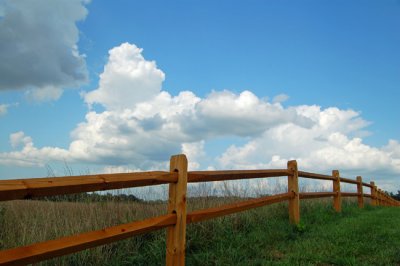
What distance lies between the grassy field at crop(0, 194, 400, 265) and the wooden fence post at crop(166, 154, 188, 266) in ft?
3.07

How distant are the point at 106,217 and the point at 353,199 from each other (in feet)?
44.1

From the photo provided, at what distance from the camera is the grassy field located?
561cm

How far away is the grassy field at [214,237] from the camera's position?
18.4 ft

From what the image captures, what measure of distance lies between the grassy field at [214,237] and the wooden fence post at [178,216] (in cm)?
93

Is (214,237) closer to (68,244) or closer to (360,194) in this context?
(68,244)

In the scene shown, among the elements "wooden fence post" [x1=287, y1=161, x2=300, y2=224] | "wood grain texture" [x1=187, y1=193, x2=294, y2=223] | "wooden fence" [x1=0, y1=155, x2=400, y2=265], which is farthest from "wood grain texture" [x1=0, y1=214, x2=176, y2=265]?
"wooden fence post" [x1=287, y1=161, x2=300, y2=224]

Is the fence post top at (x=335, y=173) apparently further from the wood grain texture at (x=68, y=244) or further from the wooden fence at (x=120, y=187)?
the wood grain texture at (x=68, y=244)

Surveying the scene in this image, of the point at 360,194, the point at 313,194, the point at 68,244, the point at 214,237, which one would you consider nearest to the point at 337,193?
the point at 313,194

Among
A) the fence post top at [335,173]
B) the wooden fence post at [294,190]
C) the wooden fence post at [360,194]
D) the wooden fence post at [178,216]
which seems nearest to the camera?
the wooden fence post at [178,216]

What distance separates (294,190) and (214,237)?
2.96 meters

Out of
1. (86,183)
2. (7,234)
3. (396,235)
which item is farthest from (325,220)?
(86,183)

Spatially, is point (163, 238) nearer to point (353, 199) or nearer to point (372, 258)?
point (372, 258)

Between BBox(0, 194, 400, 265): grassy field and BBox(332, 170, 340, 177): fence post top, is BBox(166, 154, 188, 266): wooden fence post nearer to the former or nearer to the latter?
BBox(0, 194, 400, 265): grassy field

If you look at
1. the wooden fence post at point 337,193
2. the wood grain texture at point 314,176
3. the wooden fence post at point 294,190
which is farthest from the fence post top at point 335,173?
the wooden fence post at point 294,190
